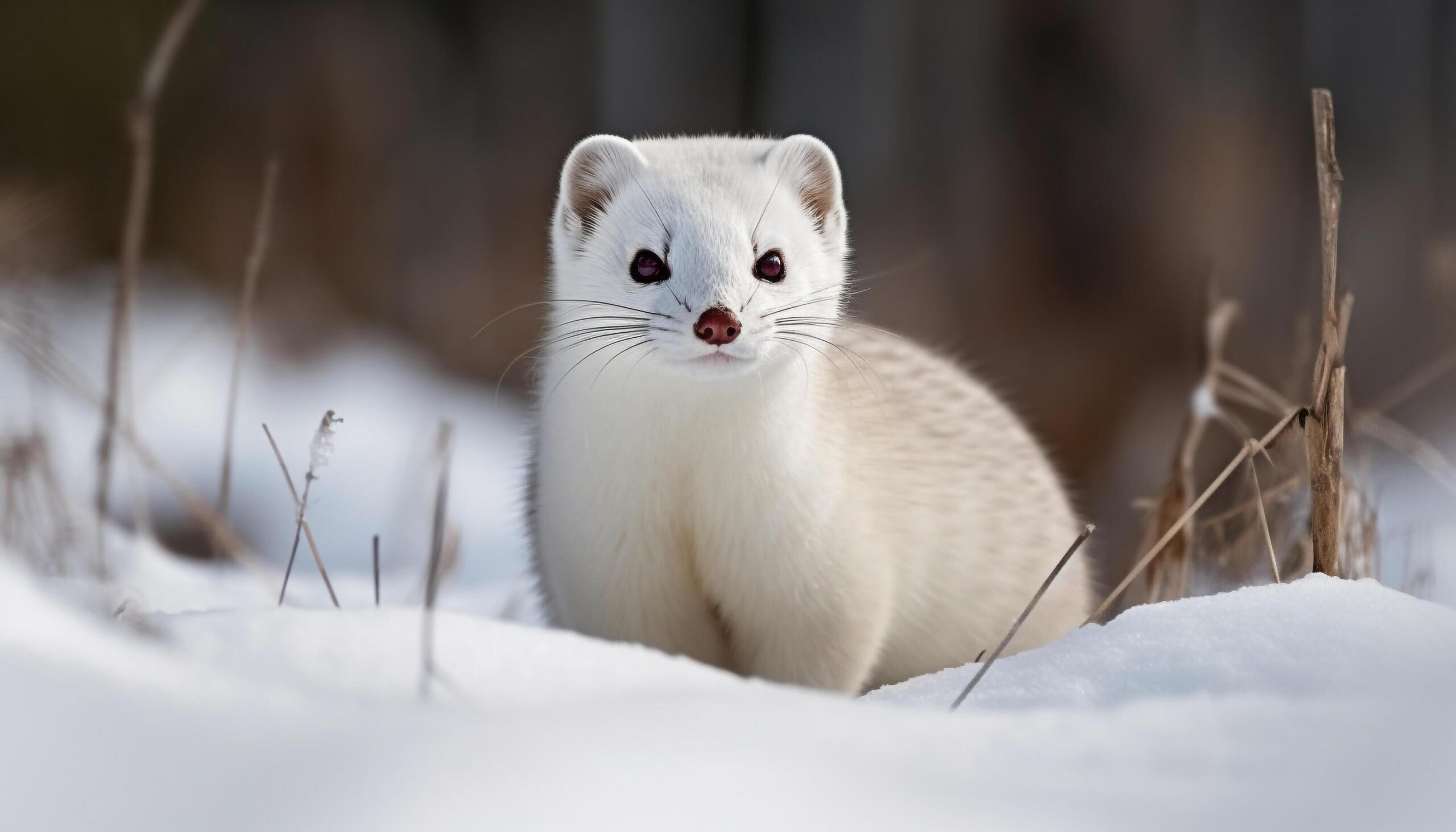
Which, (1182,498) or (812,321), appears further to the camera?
(1182,498)

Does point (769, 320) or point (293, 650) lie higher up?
point (769, 320)

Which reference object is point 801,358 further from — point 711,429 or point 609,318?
point 609,318

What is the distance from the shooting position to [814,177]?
2.39 metres

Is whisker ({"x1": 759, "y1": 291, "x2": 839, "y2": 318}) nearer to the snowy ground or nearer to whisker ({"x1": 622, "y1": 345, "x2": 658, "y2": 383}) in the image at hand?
whisker ({"x1": 622, "y1": 345, "x2": 658, "y2": 383})

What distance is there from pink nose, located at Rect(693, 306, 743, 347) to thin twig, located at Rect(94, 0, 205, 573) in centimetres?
78

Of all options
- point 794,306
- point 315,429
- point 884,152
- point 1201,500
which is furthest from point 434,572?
A: point 884,152

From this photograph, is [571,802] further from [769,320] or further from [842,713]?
[769,320]

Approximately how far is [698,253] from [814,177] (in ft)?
1.36

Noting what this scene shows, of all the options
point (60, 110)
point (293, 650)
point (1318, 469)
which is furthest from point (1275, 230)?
point (293, 650)

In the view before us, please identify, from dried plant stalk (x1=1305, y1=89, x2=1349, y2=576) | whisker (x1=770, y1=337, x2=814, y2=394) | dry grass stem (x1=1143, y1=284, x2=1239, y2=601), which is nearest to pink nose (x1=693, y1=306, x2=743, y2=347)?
whisker (x1=770, y1=337, x2=814, y2=394)

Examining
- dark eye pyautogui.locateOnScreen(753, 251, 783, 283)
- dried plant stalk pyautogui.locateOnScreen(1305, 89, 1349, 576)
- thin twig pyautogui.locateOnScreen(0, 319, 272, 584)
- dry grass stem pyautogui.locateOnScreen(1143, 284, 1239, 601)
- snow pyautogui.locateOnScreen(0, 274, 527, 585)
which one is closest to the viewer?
thin twig pyautogui.locateOnScreen(0, 319, 272, 584)

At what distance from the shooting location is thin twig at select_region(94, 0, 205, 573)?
175 centimetres

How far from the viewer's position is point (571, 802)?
3.14 feet

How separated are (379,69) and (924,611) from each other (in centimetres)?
508
